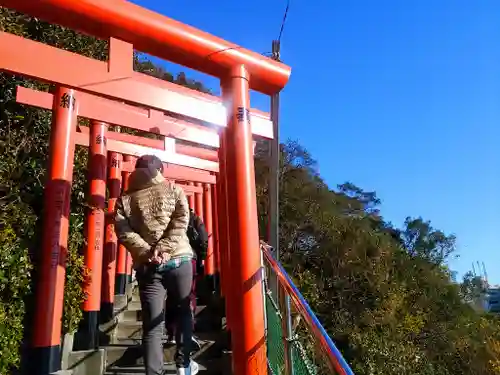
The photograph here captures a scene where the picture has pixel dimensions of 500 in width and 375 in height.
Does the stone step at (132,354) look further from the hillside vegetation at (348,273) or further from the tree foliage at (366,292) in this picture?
the tree foliage at (366,292)

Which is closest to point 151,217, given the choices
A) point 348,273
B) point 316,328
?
point 316,328

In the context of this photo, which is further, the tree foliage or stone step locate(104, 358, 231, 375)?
the tree foliage

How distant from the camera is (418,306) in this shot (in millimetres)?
19719

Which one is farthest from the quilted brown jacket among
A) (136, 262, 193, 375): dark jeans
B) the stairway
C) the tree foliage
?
the tree foliage

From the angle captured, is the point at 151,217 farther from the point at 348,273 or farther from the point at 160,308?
the point at 348,273

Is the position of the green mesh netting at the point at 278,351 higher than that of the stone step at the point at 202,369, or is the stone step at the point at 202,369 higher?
the green mesh netting at the point at 278,351

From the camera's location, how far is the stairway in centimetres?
362

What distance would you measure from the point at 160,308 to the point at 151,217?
552 mm

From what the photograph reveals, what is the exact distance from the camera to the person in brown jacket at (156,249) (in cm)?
260

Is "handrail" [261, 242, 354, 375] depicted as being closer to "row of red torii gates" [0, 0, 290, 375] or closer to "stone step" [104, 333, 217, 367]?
"row of red torii gates" [0, 0, 290, 375]

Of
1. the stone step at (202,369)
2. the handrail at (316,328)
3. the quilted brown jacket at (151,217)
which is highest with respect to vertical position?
the quilted brown jacket at (151,217)

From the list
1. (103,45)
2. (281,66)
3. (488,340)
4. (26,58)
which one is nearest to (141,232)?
(26,58)

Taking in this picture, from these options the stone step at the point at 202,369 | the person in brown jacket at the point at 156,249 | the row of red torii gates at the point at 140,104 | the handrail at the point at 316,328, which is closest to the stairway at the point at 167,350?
the stone step at the point at 202,369

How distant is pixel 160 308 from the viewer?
103 inches
